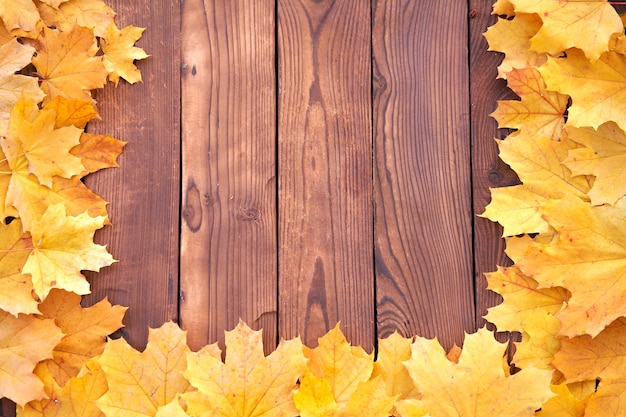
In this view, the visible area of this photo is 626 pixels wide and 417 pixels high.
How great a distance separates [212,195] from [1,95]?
51 cm

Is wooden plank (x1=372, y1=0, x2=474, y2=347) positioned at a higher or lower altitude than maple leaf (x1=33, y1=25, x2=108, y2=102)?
lower

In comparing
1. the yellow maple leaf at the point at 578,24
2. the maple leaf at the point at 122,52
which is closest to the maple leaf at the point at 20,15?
the maple leaf at the point at 122,52

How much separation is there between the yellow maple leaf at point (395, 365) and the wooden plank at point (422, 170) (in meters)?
0.04

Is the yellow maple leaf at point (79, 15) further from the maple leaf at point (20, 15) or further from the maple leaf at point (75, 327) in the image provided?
the maple leaf at point (75, 327)

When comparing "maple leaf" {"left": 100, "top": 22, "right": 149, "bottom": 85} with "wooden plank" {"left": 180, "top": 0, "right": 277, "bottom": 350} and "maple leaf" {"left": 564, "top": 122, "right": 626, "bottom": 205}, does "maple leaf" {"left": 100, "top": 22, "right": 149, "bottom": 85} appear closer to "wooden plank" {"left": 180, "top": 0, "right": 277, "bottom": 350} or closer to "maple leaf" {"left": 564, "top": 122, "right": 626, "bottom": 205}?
"wooden plank" {"left": 180, "top": 0, "right": 277, "bottom": 350}

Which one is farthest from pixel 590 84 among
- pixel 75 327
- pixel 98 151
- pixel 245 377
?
pixel 75 327

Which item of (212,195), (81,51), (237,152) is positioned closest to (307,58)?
(237,152)

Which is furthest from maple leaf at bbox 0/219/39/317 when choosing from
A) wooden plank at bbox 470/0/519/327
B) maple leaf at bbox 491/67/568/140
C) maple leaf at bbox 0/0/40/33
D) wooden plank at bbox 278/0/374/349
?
maple leaf at bbox 491/67/568/140

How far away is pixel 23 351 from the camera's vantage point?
1349 mm

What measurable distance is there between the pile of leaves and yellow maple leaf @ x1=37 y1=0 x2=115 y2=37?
0.03m

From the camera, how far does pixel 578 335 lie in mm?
1333

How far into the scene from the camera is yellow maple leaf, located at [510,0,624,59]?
4.37ft

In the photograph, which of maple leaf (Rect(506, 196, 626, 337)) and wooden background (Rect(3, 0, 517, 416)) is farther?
wooden background (Rect(3, 0, 517, 416))

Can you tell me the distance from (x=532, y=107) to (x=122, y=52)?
3.12ft
